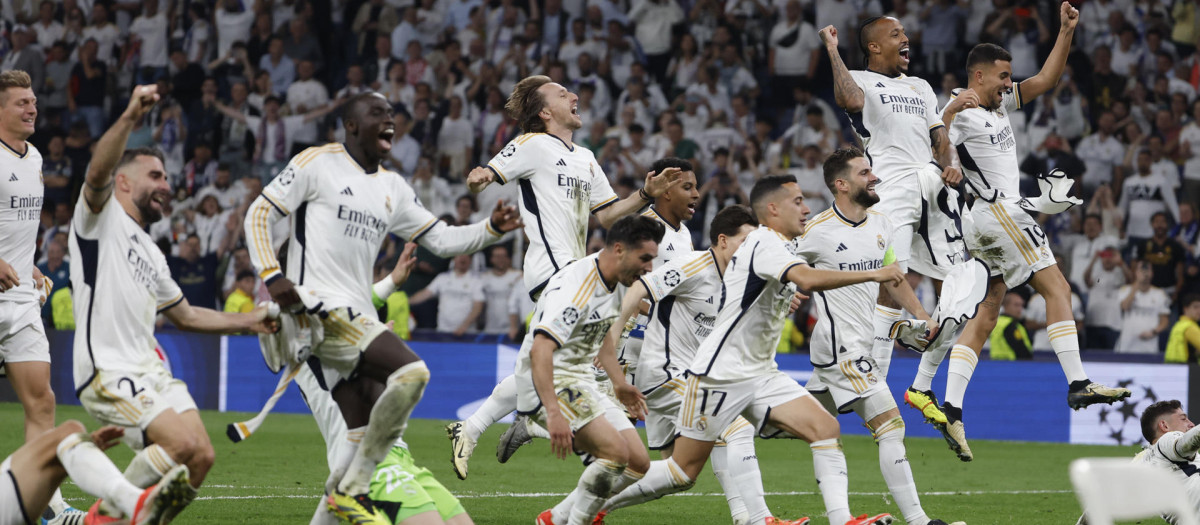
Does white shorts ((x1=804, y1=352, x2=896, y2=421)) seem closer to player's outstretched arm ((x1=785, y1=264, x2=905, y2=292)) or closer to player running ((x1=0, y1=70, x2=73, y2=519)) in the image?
player's outstretched arm ((x1=785, y1=264, x2=905, y2=292))

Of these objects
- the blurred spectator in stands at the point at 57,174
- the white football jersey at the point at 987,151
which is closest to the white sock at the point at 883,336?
the white football jersey at the point at 987,151

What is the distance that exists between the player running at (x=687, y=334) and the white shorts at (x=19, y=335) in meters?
3.67

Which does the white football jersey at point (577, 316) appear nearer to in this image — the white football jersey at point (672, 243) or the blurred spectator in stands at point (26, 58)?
the white football jersey at point (672, 243)

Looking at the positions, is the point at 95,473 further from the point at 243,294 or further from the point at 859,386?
the point at 243,294

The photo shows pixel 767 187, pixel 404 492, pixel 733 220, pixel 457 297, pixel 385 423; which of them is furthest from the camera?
pixel 457 297

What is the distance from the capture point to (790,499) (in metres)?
11.9

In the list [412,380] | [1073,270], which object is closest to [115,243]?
[412,380]

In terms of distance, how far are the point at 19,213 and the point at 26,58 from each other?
16014mm

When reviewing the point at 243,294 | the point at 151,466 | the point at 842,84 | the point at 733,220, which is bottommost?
the point at 243,294

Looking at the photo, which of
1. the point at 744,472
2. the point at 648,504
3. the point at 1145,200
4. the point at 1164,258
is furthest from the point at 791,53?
the point at 744,472

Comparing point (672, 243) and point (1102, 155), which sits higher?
point (672, 243)

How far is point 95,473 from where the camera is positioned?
22.1 ft

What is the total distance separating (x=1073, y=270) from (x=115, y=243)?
14.5 m

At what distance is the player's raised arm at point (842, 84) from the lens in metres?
10.7
